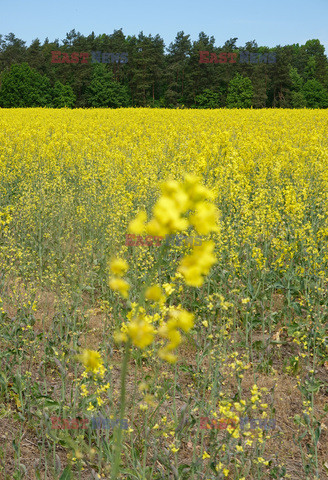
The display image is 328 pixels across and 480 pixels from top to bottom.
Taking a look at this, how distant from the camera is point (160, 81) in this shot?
50.3m

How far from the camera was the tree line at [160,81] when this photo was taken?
44.2m

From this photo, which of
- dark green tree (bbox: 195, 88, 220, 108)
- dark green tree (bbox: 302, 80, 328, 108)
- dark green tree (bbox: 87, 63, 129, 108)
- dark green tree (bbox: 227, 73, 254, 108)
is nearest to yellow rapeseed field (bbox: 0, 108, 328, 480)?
dark green tree (bbox: 227, 73, 254, 108)

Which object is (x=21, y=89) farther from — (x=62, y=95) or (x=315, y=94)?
(x=315, y=94)

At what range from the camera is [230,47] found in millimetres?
52469

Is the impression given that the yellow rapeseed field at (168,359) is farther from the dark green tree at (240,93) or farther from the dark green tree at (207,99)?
the dark green tree at (207,99)

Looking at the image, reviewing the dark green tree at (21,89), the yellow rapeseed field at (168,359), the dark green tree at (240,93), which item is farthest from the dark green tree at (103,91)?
the yellow rapeseed field at (168,359)

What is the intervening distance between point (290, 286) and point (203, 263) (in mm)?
3294

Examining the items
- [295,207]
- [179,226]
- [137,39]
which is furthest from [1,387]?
[137,39]

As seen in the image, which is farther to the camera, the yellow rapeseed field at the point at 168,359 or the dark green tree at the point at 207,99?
the dark green tree at the point at 207,99

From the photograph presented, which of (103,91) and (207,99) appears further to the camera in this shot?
(103,91)

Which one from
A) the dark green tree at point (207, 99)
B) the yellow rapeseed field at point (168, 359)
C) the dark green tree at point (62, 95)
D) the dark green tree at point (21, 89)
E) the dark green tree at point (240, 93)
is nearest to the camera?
the yellow rapeseed field at point (168, 359)

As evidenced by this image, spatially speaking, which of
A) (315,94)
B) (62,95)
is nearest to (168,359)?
(62,95)

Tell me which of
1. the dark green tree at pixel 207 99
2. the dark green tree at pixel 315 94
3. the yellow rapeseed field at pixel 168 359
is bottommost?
the yellow rapeseed field at pixel 168 359

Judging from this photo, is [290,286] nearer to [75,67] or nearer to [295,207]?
[295,207]
